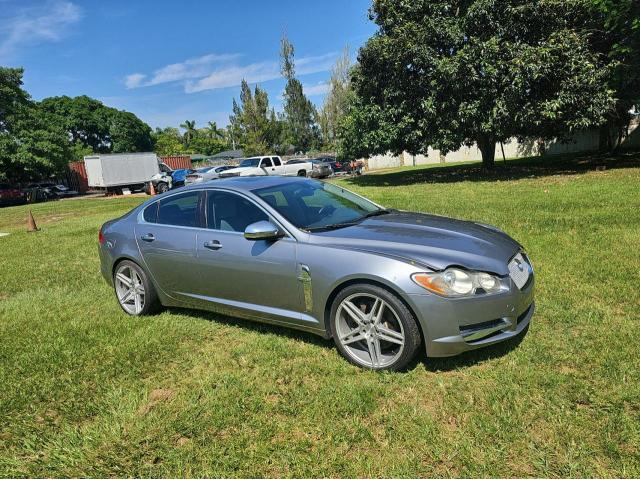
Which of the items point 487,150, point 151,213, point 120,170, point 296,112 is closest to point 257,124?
point 296,112

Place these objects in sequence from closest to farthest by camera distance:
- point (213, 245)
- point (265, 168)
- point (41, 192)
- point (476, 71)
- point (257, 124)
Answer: point (213, 245) → point (476, 71) → point (265, 168) → point (41, 192) → point (257, 124)

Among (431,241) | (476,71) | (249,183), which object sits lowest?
(431,241)

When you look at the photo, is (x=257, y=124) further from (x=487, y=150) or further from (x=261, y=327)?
(x=261, y=327)

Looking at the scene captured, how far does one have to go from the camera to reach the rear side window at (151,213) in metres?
4.92

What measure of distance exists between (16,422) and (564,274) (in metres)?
5.29

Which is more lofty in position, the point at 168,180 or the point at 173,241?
the point at 168,180

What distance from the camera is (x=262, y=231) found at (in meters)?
3.75

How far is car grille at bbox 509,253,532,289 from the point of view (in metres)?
3.45

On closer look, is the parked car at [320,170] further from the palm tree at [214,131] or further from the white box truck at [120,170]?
the palm tree at [214,131]

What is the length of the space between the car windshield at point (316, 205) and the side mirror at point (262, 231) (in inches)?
7.7

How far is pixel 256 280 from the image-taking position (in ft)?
12.8

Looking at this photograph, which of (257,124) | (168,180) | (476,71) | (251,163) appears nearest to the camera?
(476,71)

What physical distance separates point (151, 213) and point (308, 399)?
2.90 m

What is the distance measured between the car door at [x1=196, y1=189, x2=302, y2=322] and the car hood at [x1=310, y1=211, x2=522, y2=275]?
39 cm
